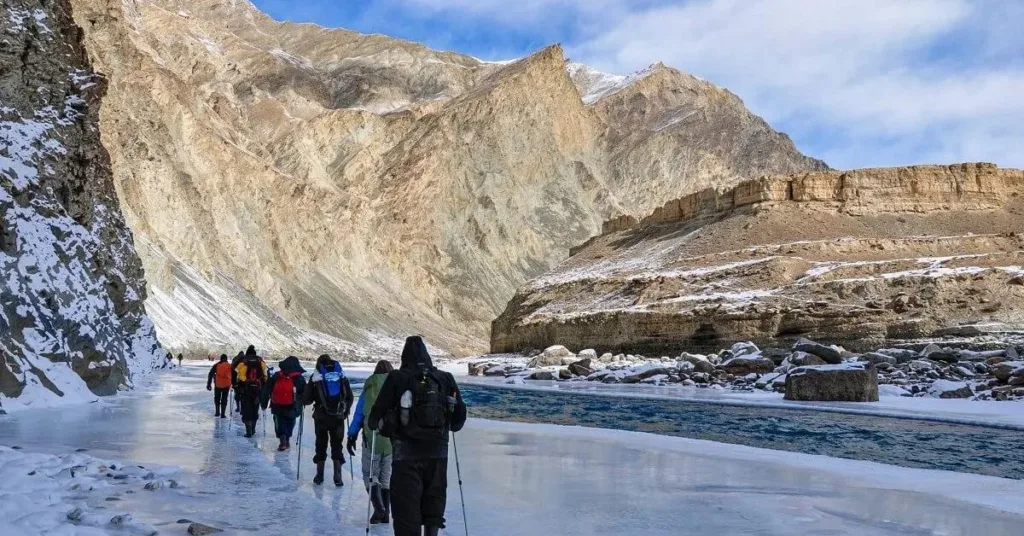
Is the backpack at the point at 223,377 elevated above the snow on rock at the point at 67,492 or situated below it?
above

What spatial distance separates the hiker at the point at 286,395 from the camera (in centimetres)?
1385

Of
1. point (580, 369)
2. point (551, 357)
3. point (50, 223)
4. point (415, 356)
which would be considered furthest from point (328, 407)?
point (551, 357)

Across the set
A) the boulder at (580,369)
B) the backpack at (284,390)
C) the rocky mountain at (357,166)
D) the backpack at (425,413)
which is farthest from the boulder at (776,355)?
the rocky mountain at (357,166)

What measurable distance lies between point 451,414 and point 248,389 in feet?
33.8

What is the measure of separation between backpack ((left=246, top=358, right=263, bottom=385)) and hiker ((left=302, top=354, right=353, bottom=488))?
5685 millimetres

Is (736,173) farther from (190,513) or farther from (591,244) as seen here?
(190,513)

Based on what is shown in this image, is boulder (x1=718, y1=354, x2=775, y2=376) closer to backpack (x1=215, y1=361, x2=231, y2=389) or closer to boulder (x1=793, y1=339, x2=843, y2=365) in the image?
boulder (x1=793, y1=339, x2=843, y2=365)

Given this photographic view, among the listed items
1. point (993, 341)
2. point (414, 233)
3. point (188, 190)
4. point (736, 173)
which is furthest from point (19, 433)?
point (736, 173)

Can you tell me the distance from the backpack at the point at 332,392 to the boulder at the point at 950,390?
73.9 ft

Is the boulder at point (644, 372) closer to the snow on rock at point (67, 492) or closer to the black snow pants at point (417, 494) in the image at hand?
the snow on rock at point (67, 492)

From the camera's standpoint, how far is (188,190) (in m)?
89.0

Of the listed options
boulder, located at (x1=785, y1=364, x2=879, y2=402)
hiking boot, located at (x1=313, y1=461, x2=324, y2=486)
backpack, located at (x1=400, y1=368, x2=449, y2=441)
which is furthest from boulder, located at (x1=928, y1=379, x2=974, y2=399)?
backpack, located at (x1=400, y1=368, x2=449, y2=441)

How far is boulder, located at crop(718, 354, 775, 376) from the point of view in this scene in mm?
37406

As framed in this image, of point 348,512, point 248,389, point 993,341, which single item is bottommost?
point 348,512
